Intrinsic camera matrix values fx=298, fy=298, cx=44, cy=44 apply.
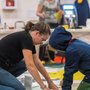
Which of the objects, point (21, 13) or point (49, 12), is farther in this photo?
point (21, 13)

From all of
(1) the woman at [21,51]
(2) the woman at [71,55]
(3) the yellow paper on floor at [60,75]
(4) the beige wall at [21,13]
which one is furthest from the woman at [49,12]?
(2) the woman at [71,55]

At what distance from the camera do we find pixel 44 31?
2.65m

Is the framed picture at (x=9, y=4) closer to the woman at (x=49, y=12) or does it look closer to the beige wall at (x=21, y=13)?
the beige wall at (x=21, y=13)

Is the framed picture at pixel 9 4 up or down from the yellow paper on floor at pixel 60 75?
up

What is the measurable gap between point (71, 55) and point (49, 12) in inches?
97.8

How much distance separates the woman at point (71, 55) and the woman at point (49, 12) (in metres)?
2.22

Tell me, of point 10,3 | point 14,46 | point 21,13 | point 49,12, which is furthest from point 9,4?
point 14,46

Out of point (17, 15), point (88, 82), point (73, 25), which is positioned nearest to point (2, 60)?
point (88, 82)

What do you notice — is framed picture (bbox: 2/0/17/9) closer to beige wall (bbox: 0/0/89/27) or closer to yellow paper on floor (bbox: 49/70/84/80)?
beige wall (bbox: 0/0/89/27)

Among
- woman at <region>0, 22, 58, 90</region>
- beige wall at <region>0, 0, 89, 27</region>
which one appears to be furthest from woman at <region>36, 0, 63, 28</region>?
woman at <region>0, 22, 58, 90</region>

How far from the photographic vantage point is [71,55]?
2.44m

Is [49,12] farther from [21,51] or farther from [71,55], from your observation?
[71,55]

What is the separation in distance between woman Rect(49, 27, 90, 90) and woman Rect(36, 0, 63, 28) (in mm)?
2219

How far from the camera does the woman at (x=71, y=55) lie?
8.07 ft
